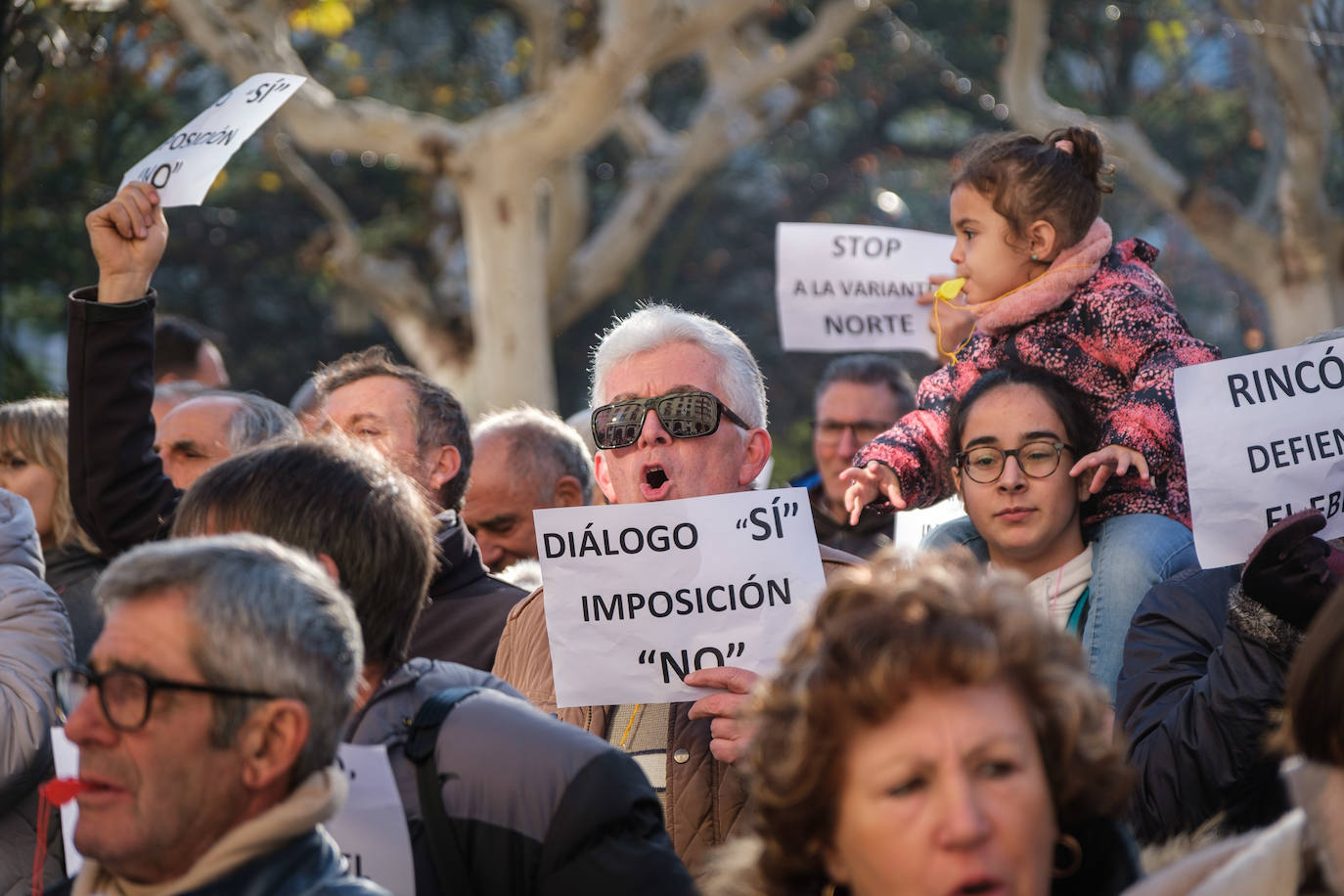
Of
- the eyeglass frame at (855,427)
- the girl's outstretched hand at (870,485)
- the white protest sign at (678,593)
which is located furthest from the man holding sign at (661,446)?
the eyeglass frame at (855,427)

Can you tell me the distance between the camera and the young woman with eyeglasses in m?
3.96

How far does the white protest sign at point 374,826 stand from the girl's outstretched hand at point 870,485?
1.88 m

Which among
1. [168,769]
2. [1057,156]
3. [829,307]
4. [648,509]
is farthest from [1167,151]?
[168,769]

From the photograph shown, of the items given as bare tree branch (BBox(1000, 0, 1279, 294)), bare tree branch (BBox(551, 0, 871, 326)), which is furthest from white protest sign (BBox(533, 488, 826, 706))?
bare tree branch (BBox(551, 0, 871, 326))

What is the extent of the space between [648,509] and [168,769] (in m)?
1.34

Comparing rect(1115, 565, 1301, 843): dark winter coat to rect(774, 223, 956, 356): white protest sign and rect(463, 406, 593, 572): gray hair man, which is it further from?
rect(774, 223, 956, 356): white protest sign

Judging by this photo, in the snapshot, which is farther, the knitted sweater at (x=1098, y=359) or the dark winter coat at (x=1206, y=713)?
the knitted sweater at (x=1098, y=359)

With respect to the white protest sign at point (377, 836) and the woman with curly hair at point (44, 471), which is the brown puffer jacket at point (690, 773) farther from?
the woman with curly hair at point (44, 471)

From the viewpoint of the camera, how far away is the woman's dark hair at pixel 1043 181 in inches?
176

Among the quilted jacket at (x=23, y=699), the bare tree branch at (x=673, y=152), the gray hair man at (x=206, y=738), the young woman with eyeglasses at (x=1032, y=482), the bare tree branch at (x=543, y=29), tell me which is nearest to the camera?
the gray hair man at (x=206, y=738)

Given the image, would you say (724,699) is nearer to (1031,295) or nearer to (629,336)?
(629,336)

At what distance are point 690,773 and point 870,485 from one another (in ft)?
4.24

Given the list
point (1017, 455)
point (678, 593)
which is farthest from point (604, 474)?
point (1017, 455)

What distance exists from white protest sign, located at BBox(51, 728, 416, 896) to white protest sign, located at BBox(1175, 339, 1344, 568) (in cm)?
182
